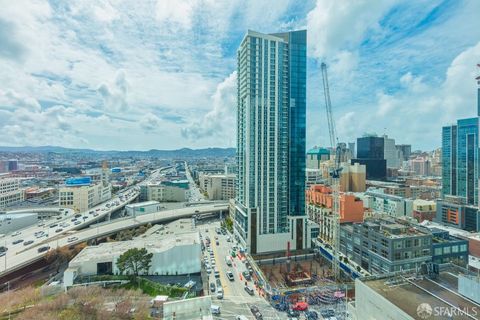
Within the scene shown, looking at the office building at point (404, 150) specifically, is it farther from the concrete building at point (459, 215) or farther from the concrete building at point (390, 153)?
the concrete building at point (459, 215)

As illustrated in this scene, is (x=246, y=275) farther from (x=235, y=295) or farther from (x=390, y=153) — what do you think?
(x=390, y=153)

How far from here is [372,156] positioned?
10912 cm

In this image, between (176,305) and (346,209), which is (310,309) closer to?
(176,305)

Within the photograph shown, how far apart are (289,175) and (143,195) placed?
4953 cm

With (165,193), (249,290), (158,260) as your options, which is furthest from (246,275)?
(165,193)

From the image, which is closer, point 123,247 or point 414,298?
point 414,298

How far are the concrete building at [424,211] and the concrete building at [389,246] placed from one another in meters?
25.1

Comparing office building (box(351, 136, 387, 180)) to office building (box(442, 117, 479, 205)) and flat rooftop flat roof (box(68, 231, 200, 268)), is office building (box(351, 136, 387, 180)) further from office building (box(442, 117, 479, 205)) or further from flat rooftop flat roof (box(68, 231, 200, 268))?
flat rooftop flat roof (box(68, 231, 200, 268))

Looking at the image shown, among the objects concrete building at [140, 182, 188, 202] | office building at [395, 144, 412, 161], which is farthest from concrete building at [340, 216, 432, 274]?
office building at [395, 144, 412, 161]

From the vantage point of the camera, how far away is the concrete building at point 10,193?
2213 inches

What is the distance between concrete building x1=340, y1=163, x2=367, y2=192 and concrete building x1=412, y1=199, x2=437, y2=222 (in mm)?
22922

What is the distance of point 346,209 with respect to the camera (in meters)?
38.9

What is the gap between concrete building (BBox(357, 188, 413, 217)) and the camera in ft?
161

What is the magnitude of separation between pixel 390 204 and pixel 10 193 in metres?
82.5
